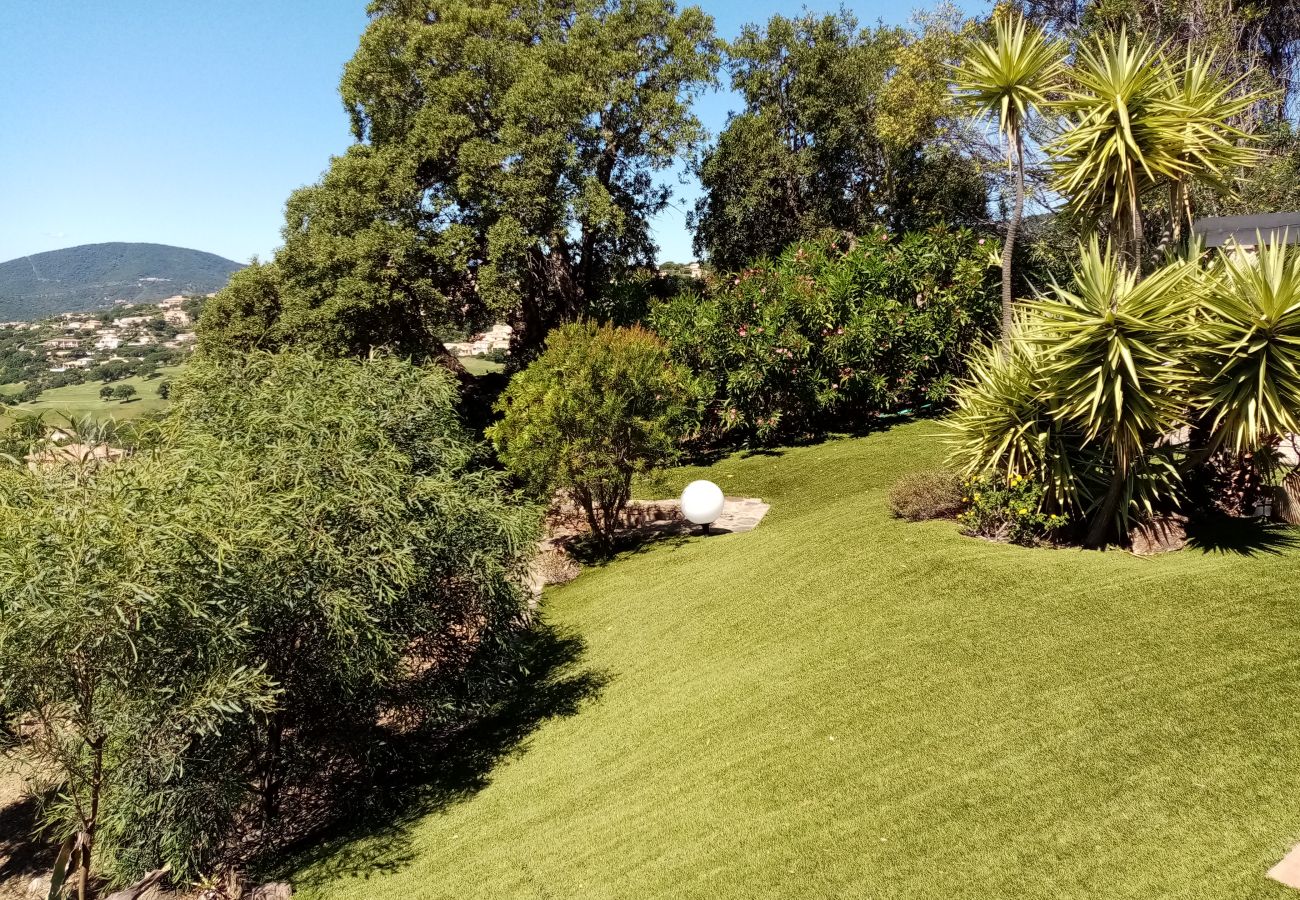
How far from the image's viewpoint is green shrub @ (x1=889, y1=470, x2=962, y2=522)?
9.76 metres

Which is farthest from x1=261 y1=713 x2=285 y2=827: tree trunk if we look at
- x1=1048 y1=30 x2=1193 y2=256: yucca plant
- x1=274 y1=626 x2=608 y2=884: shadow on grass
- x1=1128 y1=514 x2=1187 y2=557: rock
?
x1=1048 y1=30 x2=1193 y2=256: yucca plant

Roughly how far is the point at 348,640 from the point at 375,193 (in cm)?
1393

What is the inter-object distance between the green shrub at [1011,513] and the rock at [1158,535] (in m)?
0.66

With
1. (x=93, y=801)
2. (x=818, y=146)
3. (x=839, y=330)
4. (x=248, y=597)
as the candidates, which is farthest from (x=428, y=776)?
(x=818, y=146)

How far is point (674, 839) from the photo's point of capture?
5.11m

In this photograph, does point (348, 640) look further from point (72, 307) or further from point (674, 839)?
point (72, 307)

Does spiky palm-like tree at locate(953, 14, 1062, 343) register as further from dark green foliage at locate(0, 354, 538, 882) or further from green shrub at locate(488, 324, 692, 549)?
dark green foliage at locate(0, 354, 538, 882)

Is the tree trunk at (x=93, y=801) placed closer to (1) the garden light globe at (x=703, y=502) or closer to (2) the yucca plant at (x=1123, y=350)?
(1) the garden light globe at (x=703, y=502)

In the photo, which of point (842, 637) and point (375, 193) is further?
point (375, 193)

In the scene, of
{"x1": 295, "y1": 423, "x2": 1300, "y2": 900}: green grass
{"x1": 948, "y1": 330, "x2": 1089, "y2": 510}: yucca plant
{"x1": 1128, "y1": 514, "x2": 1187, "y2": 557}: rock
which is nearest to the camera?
{"x1": 295, "y1": 423, "x2": 1300, "y2": 900}: green grass

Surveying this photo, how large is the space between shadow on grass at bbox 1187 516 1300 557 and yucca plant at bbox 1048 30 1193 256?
2.94m

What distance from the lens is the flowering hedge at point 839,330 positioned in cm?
1617

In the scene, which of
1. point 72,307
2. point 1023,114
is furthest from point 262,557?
point 72,307

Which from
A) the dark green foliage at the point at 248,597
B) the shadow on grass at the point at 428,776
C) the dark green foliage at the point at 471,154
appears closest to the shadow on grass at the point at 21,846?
the dark green foliage at the point at 248,597
